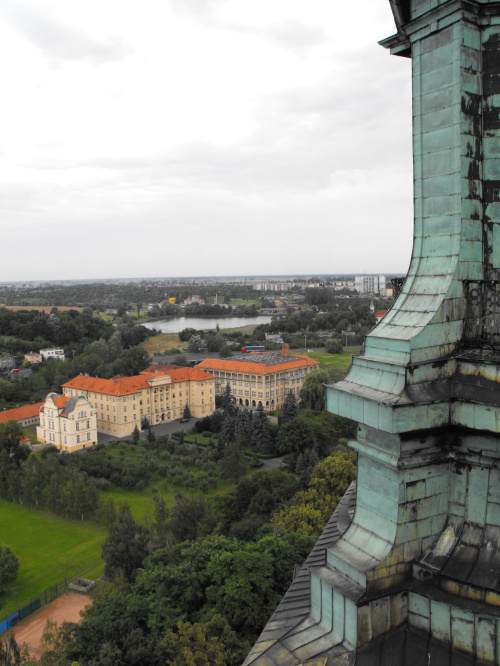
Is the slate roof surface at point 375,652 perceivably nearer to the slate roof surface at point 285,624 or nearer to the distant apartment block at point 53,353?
the slate roof surface at point 285,624

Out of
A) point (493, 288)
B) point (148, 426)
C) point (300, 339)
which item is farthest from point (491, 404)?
point (300, 339)

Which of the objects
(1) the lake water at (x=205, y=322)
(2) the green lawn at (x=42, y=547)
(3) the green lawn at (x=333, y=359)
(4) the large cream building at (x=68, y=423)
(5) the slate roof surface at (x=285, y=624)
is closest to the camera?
(5) the slate roof surface at (x=285, y=624)

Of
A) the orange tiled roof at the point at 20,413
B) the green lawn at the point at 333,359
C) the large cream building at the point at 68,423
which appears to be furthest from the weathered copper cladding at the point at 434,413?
the green lawn at the point at 333,359

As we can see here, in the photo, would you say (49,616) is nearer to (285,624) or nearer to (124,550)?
(124,550)

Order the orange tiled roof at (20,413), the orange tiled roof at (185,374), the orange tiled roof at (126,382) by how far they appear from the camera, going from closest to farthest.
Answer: the orange tiled roof at (20,413) < the orange tiled roof at (126,382) < the orange tiled roof at (185,374)

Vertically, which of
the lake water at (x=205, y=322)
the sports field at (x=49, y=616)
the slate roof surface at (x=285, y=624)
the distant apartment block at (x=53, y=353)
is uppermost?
the slate roof surface at (x=285, y=624)

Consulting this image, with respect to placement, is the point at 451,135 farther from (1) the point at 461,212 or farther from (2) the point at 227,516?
(2) the point at 227,516
